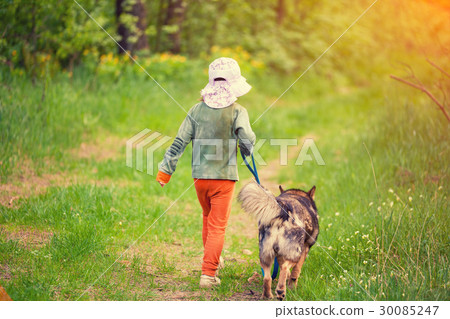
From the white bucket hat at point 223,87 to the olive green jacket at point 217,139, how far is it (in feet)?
0.16

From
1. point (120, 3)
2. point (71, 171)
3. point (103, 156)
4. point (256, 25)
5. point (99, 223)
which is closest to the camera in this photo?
point (99, 223)

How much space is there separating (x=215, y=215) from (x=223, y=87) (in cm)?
97

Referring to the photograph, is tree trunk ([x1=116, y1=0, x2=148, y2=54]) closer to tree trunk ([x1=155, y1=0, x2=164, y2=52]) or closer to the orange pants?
tree trunk ([x1=155, y1=0, x2=164, y2=52])

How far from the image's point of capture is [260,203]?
3238mm

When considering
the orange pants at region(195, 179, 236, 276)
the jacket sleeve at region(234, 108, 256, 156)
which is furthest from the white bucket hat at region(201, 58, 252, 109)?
the orange pants at region(195, 179, 236, 276)

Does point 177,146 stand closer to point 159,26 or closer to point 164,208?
point 164,208

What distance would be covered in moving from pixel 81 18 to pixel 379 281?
6.80 metres

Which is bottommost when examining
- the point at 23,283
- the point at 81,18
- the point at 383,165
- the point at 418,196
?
the point at 23,283

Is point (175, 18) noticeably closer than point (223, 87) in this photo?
No

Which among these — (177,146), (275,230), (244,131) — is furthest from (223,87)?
(275,230)

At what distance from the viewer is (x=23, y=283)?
133 inches

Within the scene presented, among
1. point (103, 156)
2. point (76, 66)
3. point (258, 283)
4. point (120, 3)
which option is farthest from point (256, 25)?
point (258, 283)

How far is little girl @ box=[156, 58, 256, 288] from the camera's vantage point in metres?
3.56

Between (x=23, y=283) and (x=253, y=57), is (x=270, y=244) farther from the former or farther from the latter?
(x=253, y=57)
